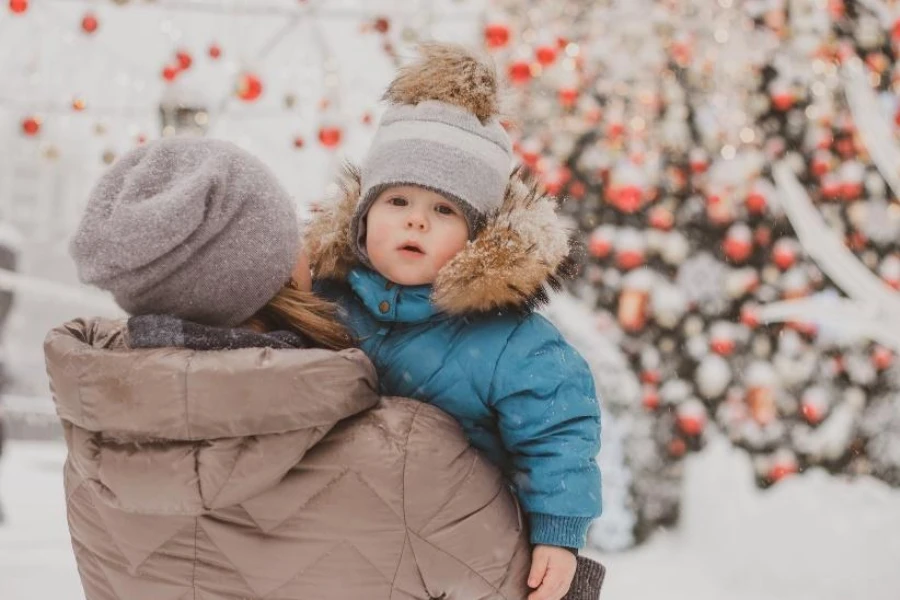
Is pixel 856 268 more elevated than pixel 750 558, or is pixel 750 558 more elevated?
pixel 856 268

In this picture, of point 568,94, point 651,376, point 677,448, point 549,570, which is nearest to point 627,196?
point 568,94

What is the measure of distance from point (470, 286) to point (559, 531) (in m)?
0.40

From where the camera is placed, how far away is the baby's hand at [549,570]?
4.16ft

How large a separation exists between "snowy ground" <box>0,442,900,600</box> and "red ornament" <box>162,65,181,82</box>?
6.58ft

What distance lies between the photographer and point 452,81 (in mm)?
1548

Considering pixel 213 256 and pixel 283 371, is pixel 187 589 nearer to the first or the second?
pixel 283 371

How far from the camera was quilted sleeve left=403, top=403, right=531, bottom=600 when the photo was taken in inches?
41.4

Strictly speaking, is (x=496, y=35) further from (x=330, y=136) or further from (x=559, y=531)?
(x=559, y=531)

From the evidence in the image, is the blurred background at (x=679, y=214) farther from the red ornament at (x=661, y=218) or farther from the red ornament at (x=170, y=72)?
the red ornament at (x=170, y=72)

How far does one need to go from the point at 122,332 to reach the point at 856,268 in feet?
11.5

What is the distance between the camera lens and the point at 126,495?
989 mm

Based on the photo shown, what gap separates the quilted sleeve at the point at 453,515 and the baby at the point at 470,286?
0.14 m

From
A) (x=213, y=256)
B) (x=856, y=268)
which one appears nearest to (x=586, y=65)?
(x=856, y=268)

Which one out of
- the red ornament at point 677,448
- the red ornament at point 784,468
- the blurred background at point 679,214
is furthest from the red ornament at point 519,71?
the red ornament at point 784,468
